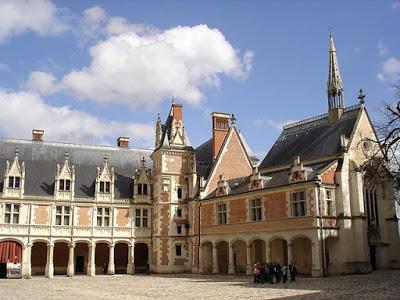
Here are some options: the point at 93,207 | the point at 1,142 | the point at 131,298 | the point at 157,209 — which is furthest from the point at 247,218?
the point at 1,142

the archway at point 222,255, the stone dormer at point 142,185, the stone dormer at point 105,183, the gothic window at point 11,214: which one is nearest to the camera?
the gothic window at point 11,214

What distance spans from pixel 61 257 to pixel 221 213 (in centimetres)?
1400

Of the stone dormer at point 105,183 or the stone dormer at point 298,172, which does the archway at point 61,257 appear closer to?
the stone dormer at point 105,183

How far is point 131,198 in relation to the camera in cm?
4200

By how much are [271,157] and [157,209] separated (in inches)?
390

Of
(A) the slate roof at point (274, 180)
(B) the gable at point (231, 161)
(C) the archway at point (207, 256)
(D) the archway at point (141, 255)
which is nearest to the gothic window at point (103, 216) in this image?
(D) the archway at point (141, 255)

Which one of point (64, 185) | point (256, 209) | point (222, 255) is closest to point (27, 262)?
point (64, 185)

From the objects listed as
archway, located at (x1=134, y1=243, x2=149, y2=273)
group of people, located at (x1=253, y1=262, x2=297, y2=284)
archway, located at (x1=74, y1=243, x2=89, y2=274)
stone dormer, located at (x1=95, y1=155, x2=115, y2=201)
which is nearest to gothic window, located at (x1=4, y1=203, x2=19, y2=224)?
archway, located at (x1=74, y1=243, x2=89, y2=274)

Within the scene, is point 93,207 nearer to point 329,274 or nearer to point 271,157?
point 271,157

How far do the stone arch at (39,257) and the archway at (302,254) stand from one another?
19.4 meters

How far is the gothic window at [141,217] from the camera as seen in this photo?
137ft

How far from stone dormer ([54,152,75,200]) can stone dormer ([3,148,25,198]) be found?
2.53m

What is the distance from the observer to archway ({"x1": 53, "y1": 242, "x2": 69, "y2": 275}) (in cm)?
4062

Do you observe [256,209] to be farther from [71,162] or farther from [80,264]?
[71,162]
